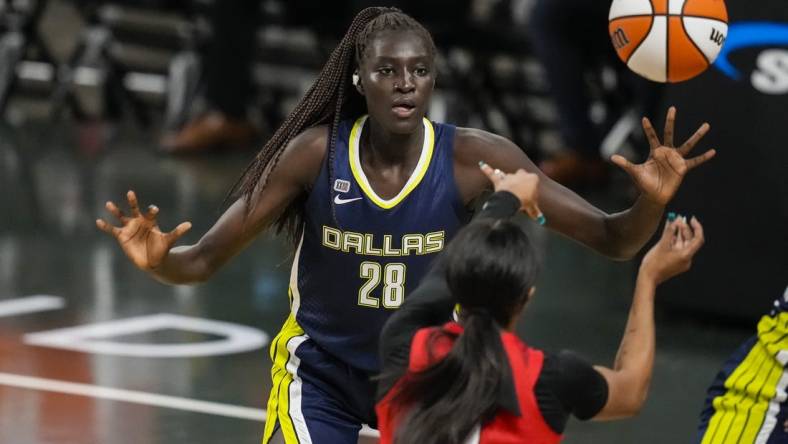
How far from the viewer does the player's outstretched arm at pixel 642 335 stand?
11.7 feet

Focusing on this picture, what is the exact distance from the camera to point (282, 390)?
439cm

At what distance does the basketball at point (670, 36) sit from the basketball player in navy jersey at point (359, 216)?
43cm

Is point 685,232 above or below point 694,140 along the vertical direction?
below

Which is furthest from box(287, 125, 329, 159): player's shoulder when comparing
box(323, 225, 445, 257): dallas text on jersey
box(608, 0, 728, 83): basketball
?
box(608, 0, 728, 83): basketball

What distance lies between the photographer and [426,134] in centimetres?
439

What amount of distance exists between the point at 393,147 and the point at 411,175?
9 centimetres

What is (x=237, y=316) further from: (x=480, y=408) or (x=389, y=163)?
(x=480, y=408)

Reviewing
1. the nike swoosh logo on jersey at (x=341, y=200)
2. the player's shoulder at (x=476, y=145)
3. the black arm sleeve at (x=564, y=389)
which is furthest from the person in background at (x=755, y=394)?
the nike swoosh logo on jersey at (x=341, y=200)

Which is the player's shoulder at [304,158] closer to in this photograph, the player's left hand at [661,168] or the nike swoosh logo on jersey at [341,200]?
the nike swoosh logo on jersey at [341,200]

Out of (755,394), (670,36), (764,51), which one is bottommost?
(755,394)

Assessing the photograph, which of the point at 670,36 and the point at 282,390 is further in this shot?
the point at 670,36

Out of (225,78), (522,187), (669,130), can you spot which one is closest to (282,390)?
(522,187)

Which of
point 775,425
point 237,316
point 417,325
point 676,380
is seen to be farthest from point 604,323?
point 417,325

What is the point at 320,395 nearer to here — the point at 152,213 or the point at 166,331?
the point at 152,213
